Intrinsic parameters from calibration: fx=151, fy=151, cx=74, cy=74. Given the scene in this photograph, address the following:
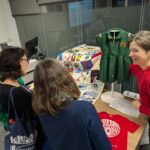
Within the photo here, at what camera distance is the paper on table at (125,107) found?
1.27 m

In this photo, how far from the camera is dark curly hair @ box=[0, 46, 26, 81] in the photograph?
1116 millimetres

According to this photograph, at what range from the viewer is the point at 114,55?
4.27 feet

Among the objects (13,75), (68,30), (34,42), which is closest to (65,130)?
(13,75)

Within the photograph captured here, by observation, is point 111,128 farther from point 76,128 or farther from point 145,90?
point 76,128

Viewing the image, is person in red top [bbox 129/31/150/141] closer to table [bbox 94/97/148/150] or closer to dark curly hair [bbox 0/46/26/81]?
table [bbox 94/97/148/150]

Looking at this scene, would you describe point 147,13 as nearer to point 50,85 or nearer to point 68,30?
point 68,30

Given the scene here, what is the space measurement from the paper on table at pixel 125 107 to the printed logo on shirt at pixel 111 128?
183 millimetres

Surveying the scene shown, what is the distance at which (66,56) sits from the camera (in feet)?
6.06

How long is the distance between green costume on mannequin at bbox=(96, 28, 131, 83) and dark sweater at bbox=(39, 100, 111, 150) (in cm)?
65

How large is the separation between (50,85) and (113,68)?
2.48 ft

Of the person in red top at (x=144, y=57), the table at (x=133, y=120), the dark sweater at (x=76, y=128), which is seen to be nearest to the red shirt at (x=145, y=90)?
the person in red top at (x=144, y=57)

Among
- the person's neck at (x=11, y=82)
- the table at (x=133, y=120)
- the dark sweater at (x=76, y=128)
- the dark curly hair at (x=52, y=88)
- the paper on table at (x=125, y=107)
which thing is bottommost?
the table at (x=133, y=120)

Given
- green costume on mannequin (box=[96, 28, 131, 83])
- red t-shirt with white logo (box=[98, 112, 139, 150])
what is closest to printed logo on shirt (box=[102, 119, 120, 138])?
red t-shirt with white logo (box=[98, 112, 139, 150])

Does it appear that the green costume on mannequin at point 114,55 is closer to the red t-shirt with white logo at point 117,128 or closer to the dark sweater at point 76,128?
the red t-shirt with white logo at point 117,128
